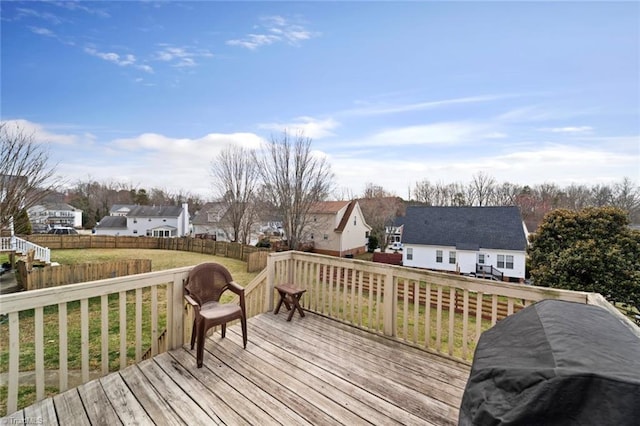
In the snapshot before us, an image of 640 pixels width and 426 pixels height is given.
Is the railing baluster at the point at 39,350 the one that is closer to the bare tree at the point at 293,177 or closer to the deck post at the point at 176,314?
the deck post at the point at 176,314

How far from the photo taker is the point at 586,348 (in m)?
1.06

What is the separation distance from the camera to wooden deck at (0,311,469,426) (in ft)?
6.84

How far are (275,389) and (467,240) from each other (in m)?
19.5

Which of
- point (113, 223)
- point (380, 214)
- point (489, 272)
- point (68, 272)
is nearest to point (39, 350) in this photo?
point (68, 272)

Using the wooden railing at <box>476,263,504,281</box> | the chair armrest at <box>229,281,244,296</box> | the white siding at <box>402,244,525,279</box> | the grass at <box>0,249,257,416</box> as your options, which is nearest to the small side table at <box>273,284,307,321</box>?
the chair armrest at <box>229,281,244,296</box>

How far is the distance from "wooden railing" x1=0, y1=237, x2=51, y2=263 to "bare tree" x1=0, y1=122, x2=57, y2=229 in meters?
6.08

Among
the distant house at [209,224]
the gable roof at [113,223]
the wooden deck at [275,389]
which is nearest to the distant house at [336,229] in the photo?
the distant house at [209,224]

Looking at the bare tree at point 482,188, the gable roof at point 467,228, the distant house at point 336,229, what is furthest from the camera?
the bare tree at point 482,188

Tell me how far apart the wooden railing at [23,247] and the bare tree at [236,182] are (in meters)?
9.90

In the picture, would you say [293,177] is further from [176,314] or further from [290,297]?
[176,314]

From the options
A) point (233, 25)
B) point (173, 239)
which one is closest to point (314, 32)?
point (233, 25)

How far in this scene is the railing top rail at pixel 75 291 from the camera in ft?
6.49

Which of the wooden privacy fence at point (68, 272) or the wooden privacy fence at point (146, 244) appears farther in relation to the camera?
the wooden privacy fence at point (146, 244)

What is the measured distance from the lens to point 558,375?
94 centimetres
